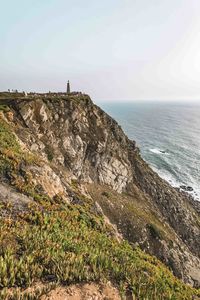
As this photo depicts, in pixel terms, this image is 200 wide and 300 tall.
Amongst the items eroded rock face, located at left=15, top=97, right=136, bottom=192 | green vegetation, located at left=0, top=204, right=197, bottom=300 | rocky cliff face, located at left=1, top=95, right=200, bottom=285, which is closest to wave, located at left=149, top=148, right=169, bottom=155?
rocky cliff face, located at left=1, top=95, right=200, bottom=285

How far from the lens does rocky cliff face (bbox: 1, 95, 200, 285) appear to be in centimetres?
3772

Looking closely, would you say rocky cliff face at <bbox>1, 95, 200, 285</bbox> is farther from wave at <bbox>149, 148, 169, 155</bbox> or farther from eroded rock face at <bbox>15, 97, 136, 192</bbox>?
wave at <bbox>149, 148, 169, 155</bbox>

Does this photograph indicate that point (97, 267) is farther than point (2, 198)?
No

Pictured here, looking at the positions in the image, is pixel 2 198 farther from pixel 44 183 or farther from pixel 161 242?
pixel 161 242

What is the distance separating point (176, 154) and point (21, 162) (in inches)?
3923

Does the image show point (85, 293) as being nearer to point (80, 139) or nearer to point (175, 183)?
point (80, 139)

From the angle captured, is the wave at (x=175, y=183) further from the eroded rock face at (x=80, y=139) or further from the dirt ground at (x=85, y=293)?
the dirt ground at (x=85, y=293)

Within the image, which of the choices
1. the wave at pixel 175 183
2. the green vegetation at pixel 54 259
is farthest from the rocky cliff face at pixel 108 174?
the wave at pixel 175 183

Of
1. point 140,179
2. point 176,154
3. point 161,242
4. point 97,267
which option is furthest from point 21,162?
point 176,154

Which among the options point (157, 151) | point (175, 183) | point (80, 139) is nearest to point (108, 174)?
point (80, 139)

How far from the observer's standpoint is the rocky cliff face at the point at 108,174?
37.7 metres

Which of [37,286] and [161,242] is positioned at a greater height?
[37,286]

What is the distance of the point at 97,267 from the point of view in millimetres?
12750

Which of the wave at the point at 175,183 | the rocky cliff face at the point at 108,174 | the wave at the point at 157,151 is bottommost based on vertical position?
the wave at the point at 175,183
